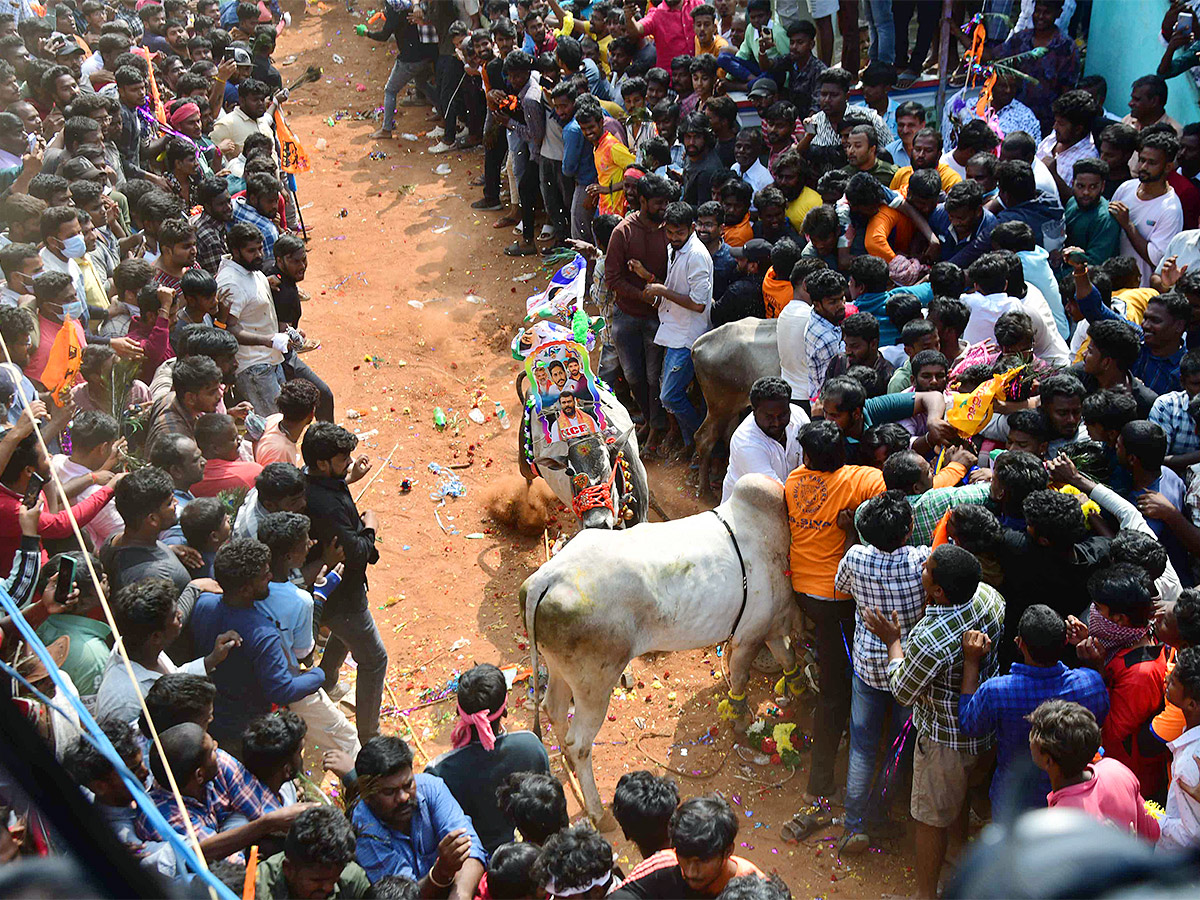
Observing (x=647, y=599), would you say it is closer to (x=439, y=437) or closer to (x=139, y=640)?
(x=139, y=640)

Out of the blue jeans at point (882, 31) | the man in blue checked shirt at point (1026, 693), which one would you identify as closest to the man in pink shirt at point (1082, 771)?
the man in blue checked shirt at point (1026, 693)

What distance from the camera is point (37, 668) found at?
4602 millimetres

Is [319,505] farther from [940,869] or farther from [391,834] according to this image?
[940,869]

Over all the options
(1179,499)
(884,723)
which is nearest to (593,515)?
(884,723)

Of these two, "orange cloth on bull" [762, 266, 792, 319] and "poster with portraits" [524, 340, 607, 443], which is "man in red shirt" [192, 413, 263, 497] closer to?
"poster with portraits" [524, 340, 607, 443]

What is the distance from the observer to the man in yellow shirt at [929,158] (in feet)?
28.4

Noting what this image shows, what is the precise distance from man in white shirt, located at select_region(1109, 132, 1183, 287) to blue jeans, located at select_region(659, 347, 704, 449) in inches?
137

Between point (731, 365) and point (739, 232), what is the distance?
1.41m

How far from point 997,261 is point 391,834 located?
4999 mm

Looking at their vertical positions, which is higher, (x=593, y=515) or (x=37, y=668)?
(x=37, y=668)

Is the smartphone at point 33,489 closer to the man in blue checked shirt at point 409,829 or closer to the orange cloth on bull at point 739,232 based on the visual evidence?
the man in blue checked shirt at point 409,829

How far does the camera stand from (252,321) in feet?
26.7

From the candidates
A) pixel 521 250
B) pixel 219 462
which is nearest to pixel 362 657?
pixel 219 462

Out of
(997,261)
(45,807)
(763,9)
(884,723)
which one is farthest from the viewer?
(763,9)
